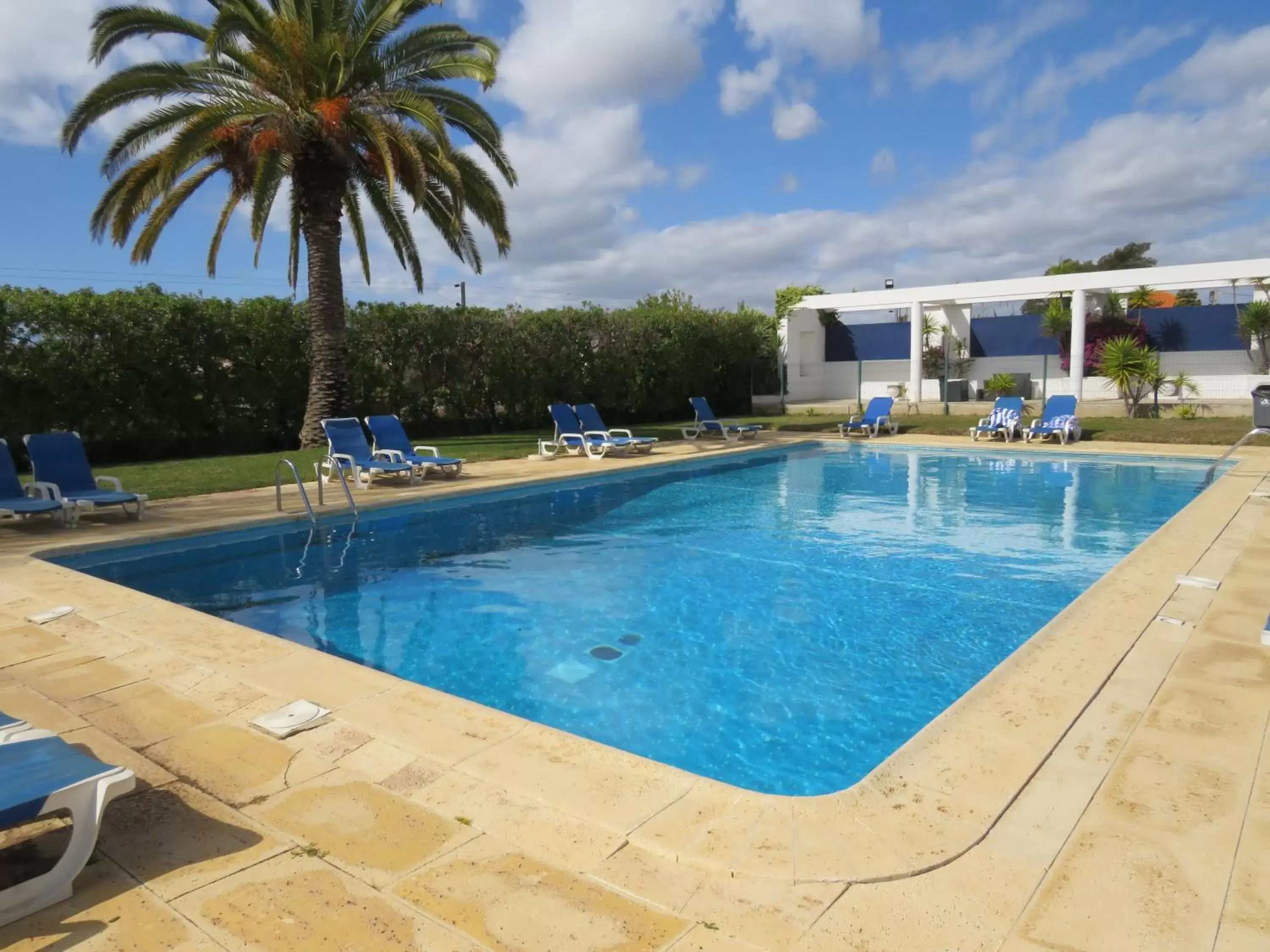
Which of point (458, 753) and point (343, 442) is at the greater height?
point (343, 442)

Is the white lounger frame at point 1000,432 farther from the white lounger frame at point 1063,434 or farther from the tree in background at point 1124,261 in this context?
the tree in background at point 1124,261

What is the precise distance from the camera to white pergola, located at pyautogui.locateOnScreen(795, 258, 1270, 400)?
71.7ft

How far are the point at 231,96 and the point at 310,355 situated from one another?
4854 millimetres

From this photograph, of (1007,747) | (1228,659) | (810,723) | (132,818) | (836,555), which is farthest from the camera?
(836,555)

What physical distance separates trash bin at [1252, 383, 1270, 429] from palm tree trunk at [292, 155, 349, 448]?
45.6 feet

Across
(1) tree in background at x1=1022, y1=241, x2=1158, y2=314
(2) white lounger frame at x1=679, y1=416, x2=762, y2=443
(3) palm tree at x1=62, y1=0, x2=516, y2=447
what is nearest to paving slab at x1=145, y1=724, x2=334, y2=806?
(3) palm tree at x1=62, y1=0, x2=516, y2=447

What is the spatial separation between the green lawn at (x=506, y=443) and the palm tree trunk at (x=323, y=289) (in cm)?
92

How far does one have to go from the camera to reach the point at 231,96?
13258 millimetres

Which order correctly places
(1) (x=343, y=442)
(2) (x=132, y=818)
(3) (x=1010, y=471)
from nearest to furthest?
(2) (x=132, y=818) → (1) (x=343, y=442) → (3) (x=1010, y=471)

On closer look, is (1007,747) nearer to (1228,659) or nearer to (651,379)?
(1228,659)

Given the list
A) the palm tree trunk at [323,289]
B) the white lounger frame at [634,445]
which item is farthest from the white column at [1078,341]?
the palm tree trunk at [323,289]

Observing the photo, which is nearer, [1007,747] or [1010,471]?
[1007,747]

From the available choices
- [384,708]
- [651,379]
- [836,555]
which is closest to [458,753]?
[384,708]

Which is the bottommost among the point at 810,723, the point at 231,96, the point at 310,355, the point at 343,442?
the point at 810,723
